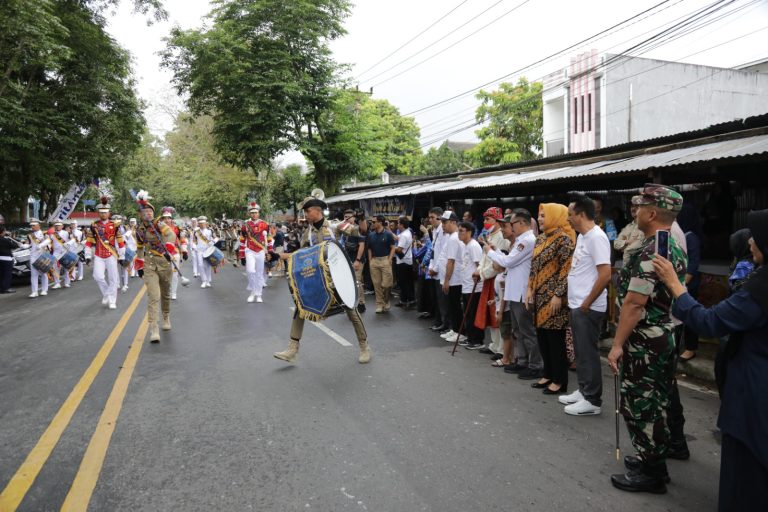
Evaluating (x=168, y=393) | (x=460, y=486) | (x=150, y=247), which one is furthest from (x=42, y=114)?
(x=460, y=486)

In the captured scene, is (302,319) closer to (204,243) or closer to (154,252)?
(154,252)

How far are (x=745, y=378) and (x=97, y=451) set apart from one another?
14.3ft

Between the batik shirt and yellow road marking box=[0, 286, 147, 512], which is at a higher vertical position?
the batik shirt

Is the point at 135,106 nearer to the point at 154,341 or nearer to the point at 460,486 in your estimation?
the point at 154,341

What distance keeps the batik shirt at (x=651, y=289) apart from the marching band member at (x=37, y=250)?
1531 cm

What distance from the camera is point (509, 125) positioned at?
35.4 metres

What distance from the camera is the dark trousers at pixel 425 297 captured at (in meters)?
9.79

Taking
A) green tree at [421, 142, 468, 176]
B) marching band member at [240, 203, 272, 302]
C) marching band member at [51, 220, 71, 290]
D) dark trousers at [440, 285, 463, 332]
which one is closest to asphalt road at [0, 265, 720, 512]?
dark trousers at [440, 285, 463, 332]

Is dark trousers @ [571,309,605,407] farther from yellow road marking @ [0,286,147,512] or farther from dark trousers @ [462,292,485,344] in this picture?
yellow road marking @ [0,286,147,512]

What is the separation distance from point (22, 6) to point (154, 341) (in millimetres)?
15535

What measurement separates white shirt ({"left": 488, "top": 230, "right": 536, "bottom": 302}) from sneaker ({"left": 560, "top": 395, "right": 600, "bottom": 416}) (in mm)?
1448

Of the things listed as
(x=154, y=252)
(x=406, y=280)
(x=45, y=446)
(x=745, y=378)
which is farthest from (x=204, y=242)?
(x=745, y=378)

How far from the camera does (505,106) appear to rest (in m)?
34.5

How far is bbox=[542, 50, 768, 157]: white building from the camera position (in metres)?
29.0
